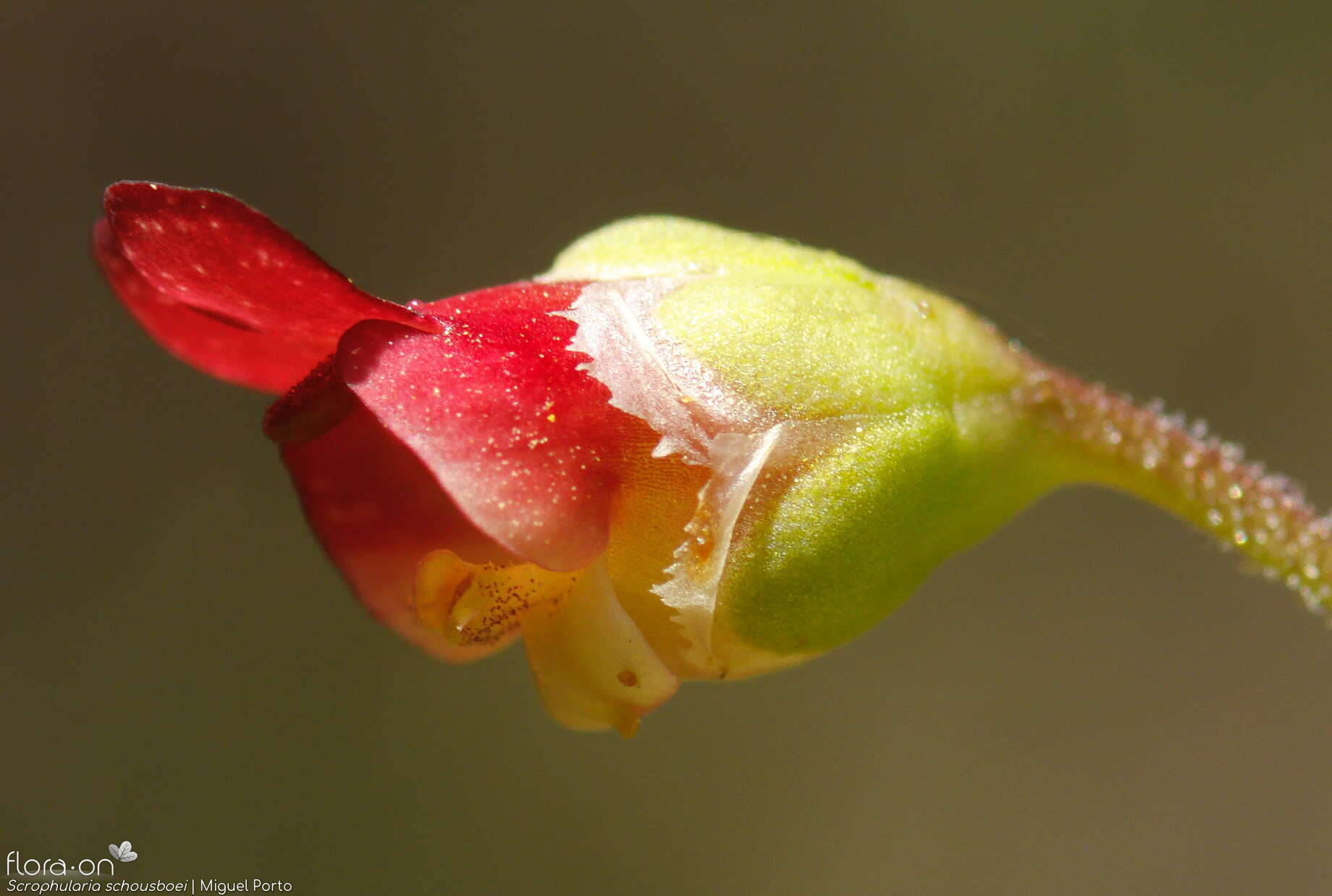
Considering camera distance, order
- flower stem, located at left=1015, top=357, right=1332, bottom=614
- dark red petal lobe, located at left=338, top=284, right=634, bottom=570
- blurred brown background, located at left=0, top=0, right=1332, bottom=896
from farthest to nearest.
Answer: blurred brown background, located at left=0, top=0, right=1332, bottom=896
flower stem, located at left=1015, top=357, right=1332, bottom=614
dark red petal lobe, located at left=338, top=284, right=634, bottom=570

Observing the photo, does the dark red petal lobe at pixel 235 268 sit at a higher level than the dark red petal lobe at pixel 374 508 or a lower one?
higher

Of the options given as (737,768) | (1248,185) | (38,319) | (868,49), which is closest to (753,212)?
(868,49)

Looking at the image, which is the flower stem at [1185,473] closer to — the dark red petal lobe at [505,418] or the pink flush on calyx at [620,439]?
the pink flush on calyx at [620,439]

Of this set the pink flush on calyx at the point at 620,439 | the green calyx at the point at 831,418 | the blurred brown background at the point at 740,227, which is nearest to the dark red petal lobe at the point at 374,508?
the pink flush on calyx at the point at 620,439

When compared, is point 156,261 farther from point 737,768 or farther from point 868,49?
point 868,49

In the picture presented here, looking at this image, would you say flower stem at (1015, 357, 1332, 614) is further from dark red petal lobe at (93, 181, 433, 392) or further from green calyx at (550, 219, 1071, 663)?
dark red petal lobe at (93, 181, 433, 392)

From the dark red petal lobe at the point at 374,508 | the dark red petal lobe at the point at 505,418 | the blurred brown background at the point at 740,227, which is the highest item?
the dark red petal lobe at the point at 505,418

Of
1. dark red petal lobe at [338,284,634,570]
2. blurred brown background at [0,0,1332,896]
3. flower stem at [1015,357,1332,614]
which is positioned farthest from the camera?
blurred brown background at [0,0,1332,896]

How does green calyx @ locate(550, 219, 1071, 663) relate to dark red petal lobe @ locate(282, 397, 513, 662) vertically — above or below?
above

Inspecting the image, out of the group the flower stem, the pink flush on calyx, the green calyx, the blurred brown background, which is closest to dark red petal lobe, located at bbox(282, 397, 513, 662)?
the pink flush on calyx
